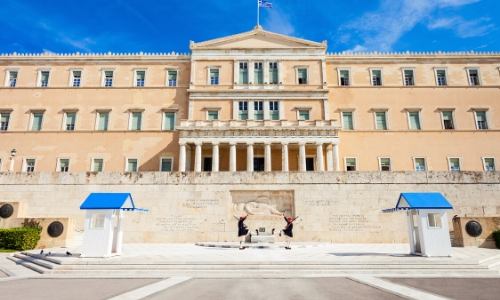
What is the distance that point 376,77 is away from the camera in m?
38.5

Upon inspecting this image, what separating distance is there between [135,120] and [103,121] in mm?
3686

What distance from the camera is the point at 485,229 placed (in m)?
15.7

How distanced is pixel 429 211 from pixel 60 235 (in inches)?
676

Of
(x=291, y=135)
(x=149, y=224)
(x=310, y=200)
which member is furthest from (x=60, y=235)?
(x=291, y=135)

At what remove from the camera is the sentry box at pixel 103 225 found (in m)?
11.8

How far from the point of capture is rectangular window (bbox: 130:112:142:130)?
36625 millimetres

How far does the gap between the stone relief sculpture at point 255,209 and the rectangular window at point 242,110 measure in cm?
1871

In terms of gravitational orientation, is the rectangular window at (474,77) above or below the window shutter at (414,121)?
above

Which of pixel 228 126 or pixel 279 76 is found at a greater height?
pixel 279 76

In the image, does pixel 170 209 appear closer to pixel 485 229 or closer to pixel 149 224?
pixel 149 224

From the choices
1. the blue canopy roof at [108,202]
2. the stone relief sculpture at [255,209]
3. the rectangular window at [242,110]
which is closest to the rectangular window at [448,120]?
the rectangular window at [242,110]

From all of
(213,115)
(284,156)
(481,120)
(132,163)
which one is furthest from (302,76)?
(132,163)

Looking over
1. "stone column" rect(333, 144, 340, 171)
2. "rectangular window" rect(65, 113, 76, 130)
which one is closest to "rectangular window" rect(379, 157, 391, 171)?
"stone column" rect(333, 144, 340, 171)

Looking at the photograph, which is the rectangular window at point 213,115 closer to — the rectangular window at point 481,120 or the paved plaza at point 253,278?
the paved plaza at point 253,278
